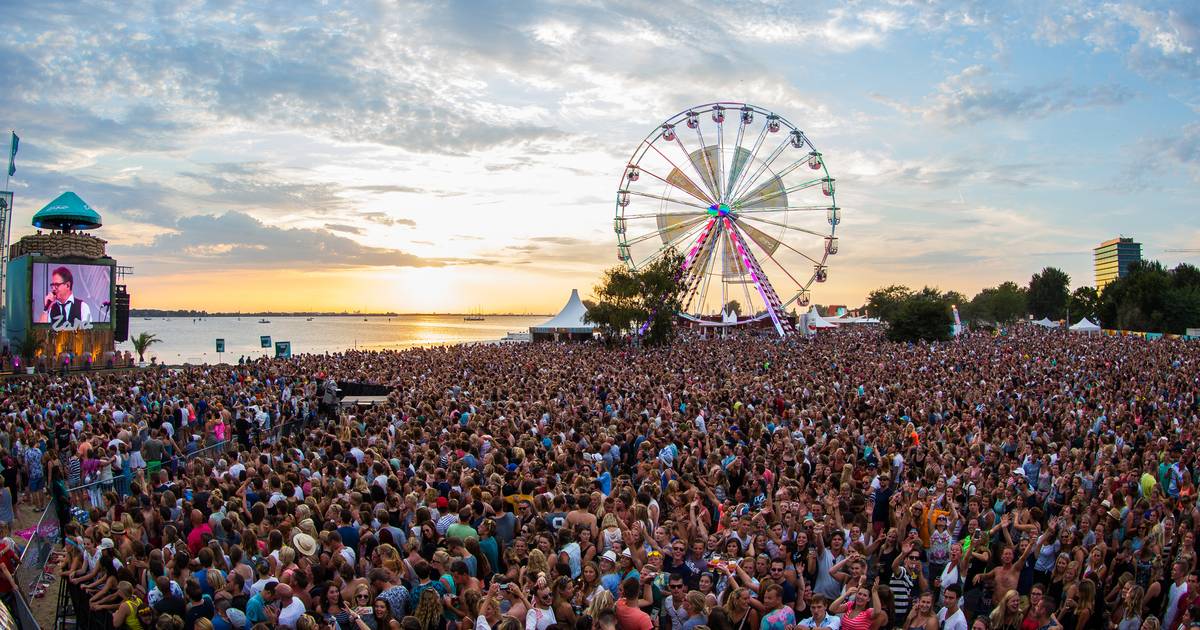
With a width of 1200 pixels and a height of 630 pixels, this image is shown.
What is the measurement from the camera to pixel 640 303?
48.1 m

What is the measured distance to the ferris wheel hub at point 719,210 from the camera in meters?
48.7

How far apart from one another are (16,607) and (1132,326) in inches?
3327

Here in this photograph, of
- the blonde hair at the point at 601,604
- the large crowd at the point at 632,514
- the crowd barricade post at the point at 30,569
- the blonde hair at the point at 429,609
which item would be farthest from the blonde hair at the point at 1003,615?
the crowd barricade post at the point at 30,569

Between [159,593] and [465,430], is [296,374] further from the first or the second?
[159,593]

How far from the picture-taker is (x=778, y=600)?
5133mm

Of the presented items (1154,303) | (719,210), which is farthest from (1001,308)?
(719,210)

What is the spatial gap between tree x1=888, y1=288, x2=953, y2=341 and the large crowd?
112 ft

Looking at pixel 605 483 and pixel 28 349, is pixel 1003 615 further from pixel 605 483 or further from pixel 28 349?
pixel 28 349

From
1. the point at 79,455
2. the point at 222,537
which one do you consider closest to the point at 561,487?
the point at 222,537

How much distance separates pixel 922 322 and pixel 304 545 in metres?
50.4

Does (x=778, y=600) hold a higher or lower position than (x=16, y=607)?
higher

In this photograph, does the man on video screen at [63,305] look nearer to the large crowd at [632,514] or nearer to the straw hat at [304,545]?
the large crowd at [632,514]

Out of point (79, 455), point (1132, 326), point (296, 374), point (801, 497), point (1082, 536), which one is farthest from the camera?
point (1132, 326)

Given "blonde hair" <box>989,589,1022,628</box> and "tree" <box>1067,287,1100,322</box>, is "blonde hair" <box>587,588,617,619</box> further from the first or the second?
"tree" <box>1067,287,1100,322</box>
